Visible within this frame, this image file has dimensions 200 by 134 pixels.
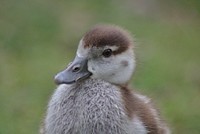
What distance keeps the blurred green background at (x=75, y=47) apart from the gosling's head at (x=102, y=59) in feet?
5.95

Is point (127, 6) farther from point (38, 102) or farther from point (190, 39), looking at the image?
point (38, 102)

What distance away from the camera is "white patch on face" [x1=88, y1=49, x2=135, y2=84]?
353 cm

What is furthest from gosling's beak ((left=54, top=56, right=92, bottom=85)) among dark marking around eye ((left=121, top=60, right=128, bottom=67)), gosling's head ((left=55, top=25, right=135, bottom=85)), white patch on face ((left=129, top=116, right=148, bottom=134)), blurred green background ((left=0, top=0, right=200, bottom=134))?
blurred green background ((left=0, top=0, right=200, bottom=134))

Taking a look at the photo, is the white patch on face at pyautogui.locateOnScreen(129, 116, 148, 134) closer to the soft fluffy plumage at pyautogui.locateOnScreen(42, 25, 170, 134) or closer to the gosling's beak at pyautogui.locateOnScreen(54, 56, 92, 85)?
the soft fluffy plumage at pyautogui.locateOnScreen(42, 25, 170, 134)

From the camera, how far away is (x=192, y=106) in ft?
19.1

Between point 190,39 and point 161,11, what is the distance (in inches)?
19.7

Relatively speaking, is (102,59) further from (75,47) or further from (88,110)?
(75,47)

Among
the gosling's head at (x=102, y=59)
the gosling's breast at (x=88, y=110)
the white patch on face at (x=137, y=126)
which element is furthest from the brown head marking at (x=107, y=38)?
the white patch on face at (x=137, y=126)

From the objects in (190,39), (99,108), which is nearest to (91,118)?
(99,108)

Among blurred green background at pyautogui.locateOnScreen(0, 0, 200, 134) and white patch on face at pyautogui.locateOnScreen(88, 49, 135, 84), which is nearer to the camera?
white patch on face at pyautogui.locateOnScreen(88, 49, 135, 84)

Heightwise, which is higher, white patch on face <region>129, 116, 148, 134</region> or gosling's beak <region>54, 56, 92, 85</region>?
gosling's beak <region>54, 56, 92, 85</region>

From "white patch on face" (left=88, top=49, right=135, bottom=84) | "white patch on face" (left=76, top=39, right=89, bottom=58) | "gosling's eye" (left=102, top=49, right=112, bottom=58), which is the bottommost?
"white patch on face" (left=88, top=49, right=135, bottom=84)

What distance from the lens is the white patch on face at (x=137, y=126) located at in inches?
137

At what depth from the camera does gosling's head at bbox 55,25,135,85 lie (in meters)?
3.50
